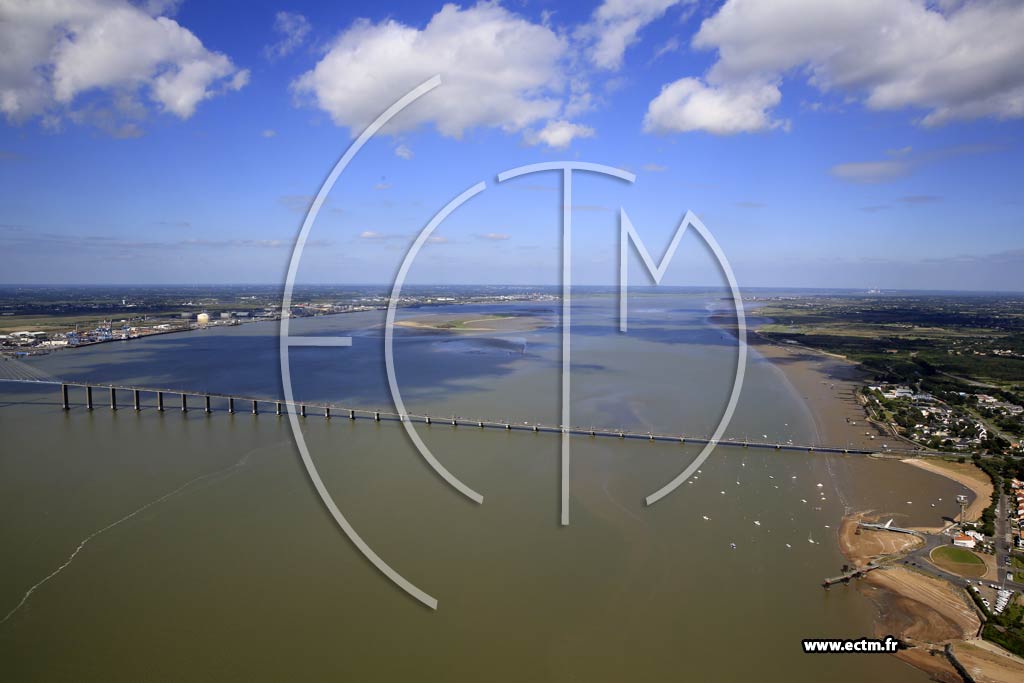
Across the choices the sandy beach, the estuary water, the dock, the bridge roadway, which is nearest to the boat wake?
the estuary water

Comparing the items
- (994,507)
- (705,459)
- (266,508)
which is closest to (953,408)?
(994,507)

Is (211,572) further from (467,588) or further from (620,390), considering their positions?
(620,390)

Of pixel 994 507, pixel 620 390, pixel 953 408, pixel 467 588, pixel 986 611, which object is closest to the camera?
pixel 986 611

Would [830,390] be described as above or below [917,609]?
above

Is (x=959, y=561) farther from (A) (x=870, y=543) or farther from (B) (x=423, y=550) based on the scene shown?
(B) (x=423, y=550)

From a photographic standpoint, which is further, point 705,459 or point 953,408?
point 953,408

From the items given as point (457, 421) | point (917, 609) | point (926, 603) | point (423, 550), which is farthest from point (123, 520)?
point (926, 603)
